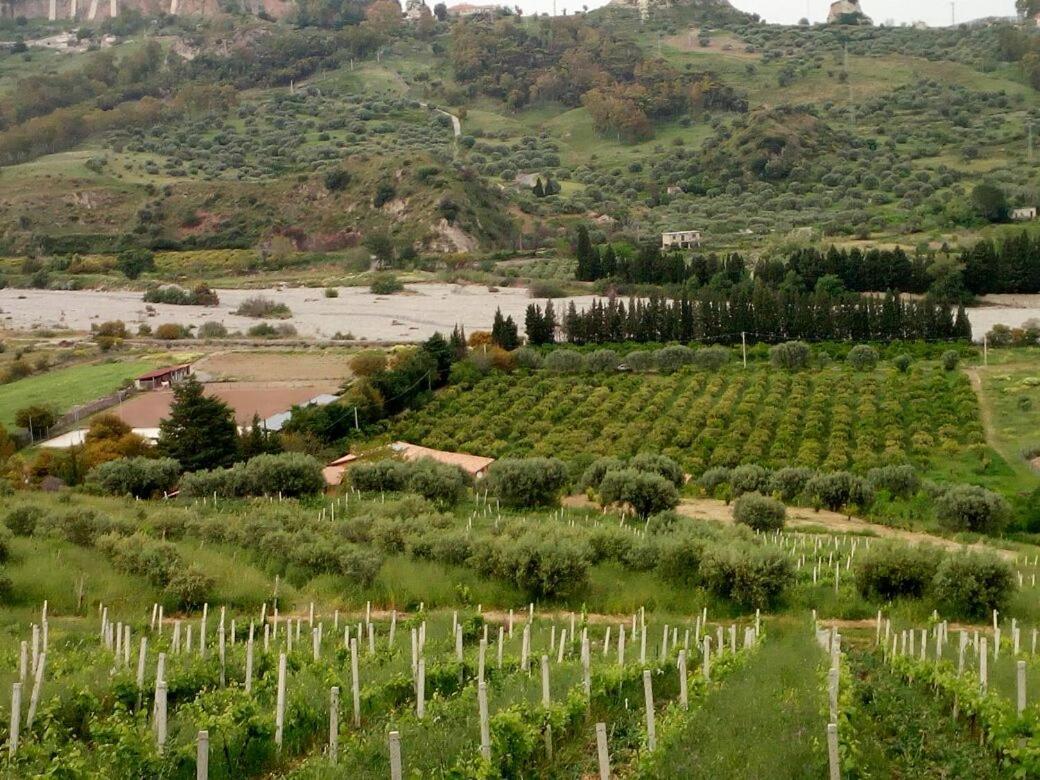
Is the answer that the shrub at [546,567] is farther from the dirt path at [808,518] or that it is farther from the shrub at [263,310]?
the shrub at [263,310]

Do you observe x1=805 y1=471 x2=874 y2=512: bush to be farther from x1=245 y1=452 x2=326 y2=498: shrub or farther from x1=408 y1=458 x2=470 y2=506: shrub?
x1=245 y1=452 x2=326 y2=498: shrub

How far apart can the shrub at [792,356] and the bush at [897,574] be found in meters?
30.3

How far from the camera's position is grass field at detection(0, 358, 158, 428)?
45.9 meters

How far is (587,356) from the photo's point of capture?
49.8 meters

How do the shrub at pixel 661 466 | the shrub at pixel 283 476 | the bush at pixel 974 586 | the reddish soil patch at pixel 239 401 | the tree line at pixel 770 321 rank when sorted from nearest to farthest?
the bush at pixel 974 586 < the shrub at pixel 283 476 < the shrub at pixel 661 466 < the reddish soil patch at pixel 239 401 < the tree line at pixel 770 321

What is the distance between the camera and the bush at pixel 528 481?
1110 inches

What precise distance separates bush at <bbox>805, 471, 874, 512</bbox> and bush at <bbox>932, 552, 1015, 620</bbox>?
434 inches

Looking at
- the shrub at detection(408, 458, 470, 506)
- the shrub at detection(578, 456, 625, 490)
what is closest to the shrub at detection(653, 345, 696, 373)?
the shrub at detection(578, 456, 625, 490)

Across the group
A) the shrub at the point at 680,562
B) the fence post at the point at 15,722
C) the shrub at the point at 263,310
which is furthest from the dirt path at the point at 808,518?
the shrub at the point at 263,310

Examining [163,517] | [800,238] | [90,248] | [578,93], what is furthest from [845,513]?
[578,93]

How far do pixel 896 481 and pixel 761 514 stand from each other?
620 centimetres

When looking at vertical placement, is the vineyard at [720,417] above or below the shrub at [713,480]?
above

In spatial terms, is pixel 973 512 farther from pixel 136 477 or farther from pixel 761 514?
pixel 136 477

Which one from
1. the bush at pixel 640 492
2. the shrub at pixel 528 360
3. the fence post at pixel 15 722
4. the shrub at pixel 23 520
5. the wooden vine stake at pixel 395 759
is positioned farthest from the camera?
the shrub at pixel 528 360
